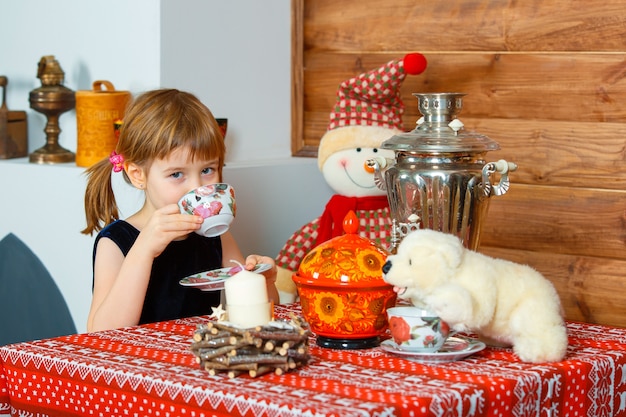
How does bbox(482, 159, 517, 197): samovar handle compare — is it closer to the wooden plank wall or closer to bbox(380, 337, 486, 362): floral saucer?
bbox(380, 337, 486, 362): floral saucer

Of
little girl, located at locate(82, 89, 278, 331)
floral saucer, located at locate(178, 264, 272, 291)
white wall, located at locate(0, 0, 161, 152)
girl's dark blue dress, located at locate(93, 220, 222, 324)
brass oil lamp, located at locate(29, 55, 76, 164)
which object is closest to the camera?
floral saucer, located at locate(178, 264, 272, 291)

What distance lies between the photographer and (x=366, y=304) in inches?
48.8

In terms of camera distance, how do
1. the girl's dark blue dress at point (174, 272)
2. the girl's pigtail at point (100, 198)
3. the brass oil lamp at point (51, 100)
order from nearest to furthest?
the girl's dark blue dress at point (174, 272)
the girl's pigtail at point (100, 198)
the brass oil lamp at point (51, 100)

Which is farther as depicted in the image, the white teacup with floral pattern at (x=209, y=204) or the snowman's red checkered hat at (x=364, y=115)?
the snowman's red checkered hat at (x=364, y=115)

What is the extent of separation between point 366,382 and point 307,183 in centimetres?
131

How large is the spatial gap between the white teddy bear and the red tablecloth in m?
0.03

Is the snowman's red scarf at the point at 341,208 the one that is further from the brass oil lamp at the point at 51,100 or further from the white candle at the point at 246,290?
the white candle at the point at 246,290

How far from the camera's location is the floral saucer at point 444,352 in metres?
1.17

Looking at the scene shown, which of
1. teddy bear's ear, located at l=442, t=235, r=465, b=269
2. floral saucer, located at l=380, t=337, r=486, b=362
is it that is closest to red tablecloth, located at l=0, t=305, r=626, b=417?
floral saucer, located at l=380, t=337, r=486, b=362

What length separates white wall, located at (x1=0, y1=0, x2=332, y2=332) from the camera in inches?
84.0

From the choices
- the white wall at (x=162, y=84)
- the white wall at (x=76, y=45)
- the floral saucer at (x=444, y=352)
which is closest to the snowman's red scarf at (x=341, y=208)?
the white wall at (x=162, y=84)

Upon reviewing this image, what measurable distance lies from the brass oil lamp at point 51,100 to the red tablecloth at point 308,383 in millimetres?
1009

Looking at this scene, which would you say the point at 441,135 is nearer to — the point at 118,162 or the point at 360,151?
the point at 360,151

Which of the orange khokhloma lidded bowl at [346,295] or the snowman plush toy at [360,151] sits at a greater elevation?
the snowman plush toy at [360,151]
